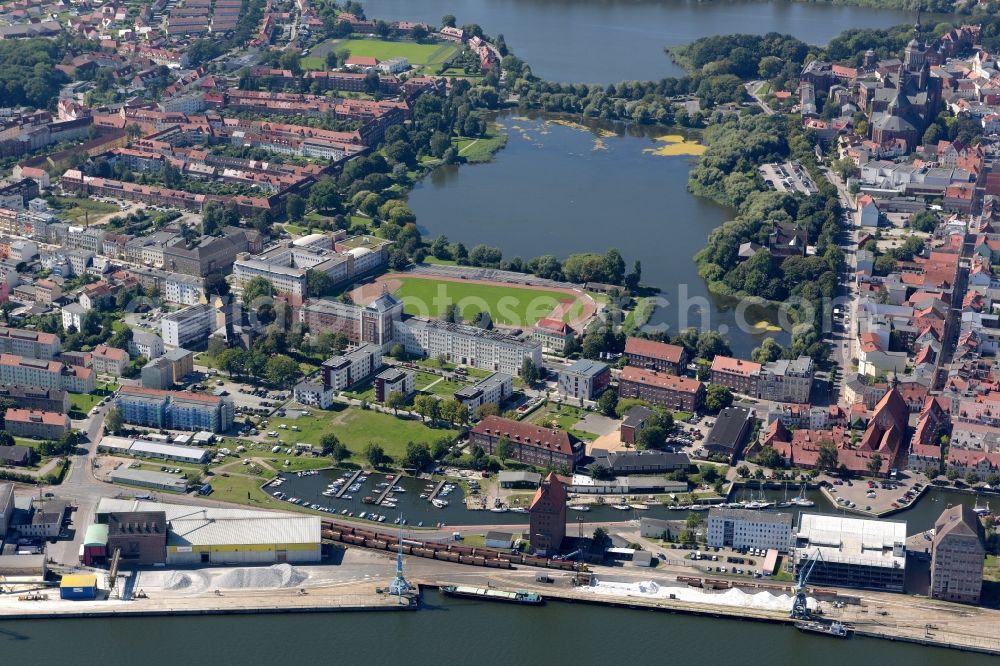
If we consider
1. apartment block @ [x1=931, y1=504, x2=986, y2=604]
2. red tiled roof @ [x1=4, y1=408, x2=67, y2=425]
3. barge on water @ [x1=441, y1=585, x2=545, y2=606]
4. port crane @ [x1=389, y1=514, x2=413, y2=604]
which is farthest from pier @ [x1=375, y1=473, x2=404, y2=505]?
apartment block @ [x1=931, y1=504, x2=986, y2=604]

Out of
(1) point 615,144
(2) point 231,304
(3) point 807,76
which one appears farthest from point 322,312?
(3) point 807,76

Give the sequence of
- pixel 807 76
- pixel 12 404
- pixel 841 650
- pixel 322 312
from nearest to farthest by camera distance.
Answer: pixel 841 650 → pixel 12 404 → pixel 322 312 → pixel 807 76

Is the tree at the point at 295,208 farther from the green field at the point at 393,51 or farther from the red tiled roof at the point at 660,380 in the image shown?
the green field at the point at 393,51

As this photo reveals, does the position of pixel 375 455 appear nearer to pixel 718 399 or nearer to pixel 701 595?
pixel 718 399

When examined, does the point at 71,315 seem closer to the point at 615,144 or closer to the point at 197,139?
the point at 197,139

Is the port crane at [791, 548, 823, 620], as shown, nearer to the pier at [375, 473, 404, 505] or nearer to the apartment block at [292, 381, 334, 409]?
the pier at [375, 473, 404, 505]
